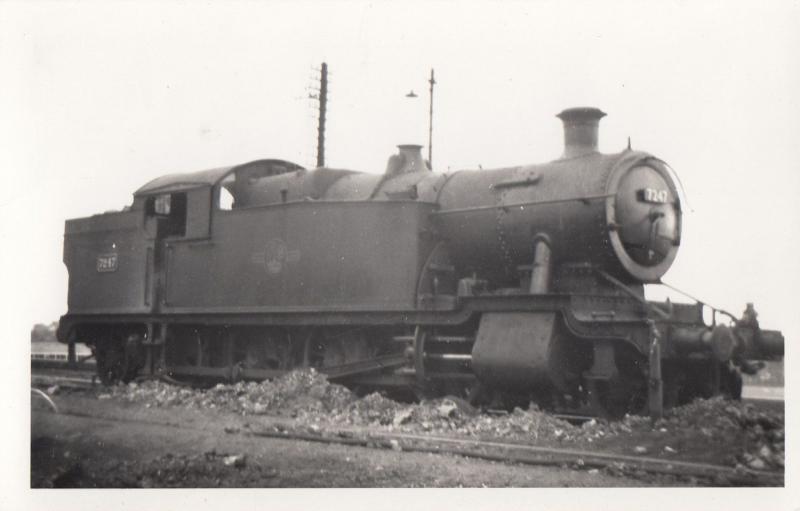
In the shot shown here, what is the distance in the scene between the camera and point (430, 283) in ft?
36.9

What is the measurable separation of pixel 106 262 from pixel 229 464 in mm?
7027

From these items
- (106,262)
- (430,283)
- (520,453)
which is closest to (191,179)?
(106,262)

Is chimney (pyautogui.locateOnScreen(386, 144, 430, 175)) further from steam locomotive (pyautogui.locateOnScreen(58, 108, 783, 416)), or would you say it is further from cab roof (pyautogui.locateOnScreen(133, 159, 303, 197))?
cab roof (pyautogui.locateOnScreen(133, 159, 303, 197))

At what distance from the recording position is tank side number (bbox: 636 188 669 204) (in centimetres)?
1030

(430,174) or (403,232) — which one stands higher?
(430,174)

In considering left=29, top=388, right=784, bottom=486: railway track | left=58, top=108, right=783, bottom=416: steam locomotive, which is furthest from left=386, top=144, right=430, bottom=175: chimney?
left=29, top=388, right=784, bottom=486: railway track

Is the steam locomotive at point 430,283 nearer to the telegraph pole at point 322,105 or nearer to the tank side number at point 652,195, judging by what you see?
the tank side number at point 652,195

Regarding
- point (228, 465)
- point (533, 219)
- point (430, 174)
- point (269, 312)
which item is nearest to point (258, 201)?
→ point (269, 312)

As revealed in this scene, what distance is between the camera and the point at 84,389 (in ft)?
44.2

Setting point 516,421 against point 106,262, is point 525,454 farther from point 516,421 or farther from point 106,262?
point 106,262

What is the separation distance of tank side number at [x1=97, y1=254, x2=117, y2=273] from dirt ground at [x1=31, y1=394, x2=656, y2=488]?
14.8 ft

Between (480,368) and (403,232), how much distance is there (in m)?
2.05

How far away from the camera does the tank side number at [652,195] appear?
33.8 ft
